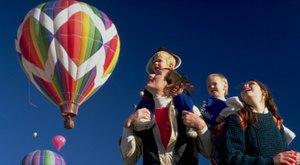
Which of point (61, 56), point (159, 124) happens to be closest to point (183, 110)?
point (159, 124)

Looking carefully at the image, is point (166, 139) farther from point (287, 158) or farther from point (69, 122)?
point (69, 122)

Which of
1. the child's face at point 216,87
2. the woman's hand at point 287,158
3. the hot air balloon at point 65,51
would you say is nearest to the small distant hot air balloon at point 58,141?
the hot air balloon at point 65,51

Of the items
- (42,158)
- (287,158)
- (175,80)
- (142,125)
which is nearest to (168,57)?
(175,80)

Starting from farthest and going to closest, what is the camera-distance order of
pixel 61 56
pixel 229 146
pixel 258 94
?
1. pixel 61 56
2. pixel 258 94
3. pixel 229 146

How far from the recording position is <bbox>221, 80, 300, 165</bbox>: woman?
3.48 metres

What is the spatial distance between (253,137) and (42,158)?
24.8 meters

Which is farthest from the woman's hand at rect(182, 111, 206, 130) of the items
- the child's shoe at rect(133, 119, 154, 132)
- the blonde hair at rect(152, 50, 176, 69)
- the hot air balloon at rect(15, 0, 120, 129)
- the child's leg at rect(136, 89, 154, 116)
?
the hot air balloon at rect(15, 0, 120, 129)

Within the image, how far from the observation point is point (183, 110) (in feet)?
12.9

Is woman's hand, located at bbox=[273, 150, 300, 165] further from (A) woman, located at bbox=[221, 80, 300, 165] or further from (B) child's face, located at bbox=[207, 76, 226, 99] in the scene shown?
(B) child's face, located at bbox=[207, 76, 226, 99]

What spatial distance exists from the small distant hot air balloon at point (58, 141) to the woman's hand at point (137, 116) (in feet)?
79.3

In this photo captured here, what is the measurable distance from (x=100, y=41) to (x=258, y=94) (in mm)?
15325

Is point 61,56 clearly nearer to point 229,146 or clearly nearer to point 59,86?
point 59,86

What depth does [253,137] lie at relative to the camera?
3.66m

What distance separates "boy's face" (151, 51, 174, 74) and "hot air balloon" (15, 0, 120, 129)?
558 inches
